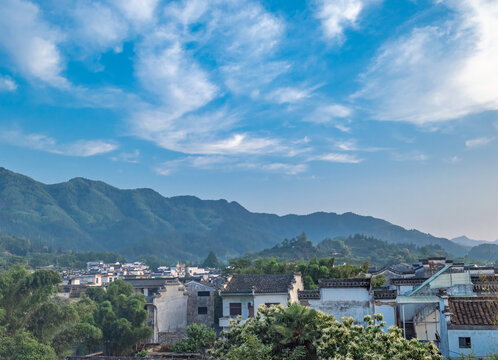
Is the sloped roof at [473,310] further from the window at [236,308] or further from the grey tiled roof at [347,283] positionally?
the window at [236,308]

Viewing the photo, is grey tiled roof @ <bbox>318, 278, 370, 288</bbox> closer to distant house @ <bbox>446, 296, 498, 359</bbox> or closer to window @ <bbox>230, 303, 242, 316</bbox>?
distant house @ <bbox>446, 296, 498, 359</bbox>

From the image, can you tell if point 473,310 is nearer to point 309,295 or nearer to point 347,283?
point 347,283

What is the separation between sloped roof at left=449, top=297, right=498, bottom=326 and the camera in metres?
17.9

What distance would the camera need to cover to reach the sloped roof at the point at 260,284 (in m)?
31.3

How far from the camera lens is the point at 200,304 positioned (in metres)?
39.3

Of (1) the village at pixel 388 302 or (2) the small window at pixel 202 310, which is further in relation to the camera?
(2) the small window at pixel 202 310

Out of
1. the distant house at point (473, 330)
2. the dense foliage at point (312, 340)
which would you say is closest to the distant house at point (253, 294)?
the distant house at point (473, 330)

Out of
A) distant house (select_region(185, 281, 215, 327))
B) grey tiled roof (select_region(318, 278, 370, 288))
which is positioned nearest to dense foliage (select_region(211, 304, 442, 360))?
grey tiled roof (select_region(318, 278, 370, 288))

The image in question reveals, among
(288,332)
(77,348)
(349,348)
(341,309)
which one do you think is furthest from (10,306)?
(349,348)

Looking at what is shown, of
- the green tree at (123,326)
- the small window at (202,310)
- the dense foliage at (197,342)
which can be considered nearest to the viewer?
the dense foliage at (197,342)

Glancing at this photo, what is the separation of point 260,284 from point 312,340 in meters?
19.4

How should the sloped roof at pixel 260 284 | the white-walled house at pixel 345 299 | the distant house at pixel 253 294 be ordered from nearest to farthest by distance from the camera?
the white-walled house at pixel 345 299
the distant house at pixel 253 294
the sloped roof at pixel 260 284

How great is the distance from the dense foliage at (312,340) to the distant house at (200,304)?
77.1 feet

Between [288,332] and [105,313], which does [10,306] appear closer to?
[105,313]
